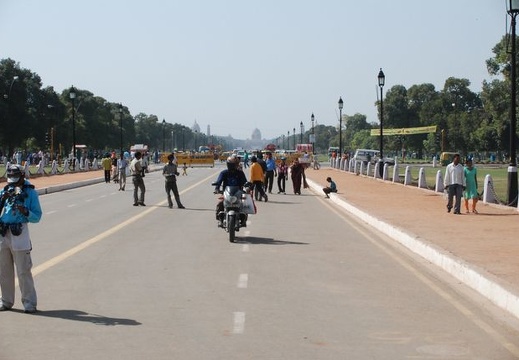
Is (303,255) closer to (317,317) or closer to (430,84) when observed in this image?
(317,317)

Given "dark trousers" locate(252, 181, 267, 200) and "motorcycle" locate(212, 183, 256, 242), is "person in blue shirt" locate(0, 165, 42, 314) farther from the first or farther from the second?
"dark trousers" locate(252, 181, 267, 200)

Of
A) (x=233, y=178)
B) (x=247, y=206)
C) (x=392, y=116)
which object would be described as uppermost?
(x=392, y=116)

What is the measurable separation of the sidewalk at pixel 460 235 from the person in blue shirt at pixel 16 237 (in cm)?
539

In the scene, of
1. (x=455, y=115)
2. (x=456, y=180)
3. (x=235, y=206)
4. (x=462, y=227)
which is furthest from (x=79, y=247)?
(x=455, y=115)

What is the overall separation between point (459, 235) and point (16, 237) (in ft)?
33.4

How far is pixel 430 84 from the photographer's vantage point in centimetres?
14875

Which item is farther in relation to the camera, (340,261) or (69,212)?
(69,212)

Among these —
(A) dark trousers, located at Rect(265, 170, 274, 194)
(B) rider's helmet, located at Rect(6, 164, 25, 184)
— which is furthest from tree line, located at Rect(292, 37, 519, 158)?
(B) rider's helmet, located at Rect(6, 164, 25, 184)

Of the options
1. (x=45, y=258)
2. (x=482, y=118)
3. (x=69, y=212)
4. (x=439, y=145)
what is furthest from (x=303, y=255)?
(x=439, y=145)

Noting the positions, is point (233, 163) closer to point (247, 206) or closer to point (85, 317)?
point (247, 206)

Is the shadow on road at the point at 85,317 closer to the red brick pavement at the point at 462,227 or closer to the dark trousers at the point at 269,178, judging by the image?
the red brick pavement at the point at 462,227

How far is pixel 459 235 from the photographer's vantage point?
16766 millimetres

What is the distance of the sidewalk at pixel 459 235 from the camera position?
10750 mm

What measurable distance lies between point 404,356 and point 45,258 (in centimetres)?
820
